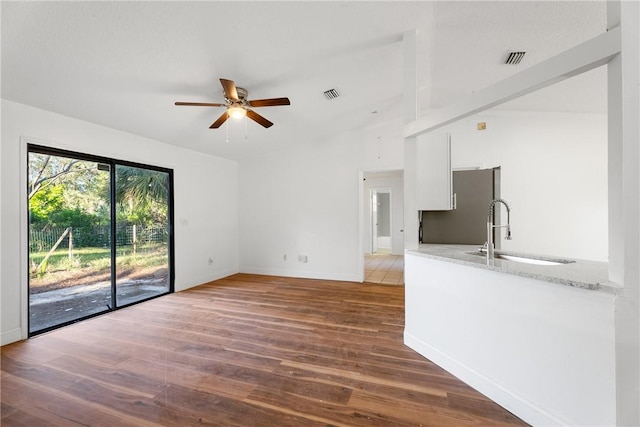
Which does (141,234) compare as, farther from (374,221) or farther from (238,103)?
(374,221)

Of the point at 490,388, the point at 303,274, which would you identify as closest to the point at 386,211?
the point at 303,274

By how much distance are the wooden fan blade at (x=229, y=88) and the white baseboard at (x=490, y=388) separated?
2948 mm

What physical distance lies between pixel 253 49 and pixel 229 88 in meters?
0.42

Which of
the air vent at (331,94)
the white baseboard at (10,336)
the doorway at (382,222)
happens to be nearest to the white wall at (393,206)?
the doorway at (382,222)

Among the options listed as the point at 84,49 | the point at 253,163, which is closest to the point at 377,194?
the point at 253,163

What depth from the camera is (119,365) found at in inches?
85.7

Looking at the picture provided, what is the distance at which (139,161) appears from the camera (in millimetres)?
3852

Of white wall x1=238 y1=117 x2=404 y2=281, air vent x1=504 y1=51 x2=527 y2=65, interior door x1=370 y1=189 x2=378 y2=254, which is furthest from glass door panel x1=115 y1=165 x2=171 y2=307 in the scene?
interior door x1=370 y1=189 x2=378 y2=254

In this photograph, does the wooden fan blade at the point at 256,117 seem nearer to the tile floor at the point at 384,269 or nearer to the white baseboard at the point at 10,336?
the white baseboard at the point at 10,336

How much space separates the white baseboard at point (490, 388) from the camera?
4.82 feet

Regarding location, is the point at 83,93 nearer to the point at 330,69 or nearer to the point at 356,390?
the point at 330,69

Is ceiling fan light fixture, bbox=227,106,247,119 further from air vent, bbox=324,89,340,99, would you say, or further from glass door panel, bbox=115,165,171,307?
glass door panel, bbox=115,165,171,307

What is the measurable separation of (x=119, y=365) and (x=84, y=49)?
2.65 m

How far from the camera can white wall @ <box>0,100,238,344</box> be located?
2.58m
